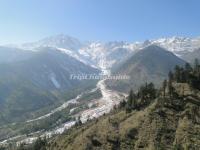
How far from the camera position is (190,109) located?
19612 cm

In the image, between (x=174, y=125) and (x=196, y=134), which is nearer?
(x=196, y=134)

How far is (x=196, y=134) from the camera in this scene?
572 feet

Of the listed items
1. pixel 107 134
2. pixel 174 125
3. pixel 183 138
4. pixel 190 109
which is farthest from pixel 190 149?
pixel 107 134

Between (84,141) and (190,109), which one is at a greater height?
(190,109)

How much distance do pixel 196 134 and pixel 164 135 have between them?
15.6 m

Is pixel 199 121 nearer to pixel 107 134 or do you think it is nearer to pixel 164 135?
pixel 164 135

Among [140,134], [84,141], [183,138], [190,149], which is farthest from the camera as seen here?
[84,141]

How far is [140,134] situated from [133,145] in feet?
28.2

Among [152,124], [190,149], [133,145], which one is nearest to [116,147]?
[133,145]

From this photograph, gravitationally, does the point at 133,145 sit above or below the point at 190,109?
below

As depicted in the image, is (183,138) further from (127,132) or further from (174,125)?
(127,132)

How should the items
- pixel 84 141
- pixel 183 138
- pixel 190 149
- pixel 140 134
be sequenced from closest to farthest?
pixel 190 149, pixel 183 138, pixel 140 134, pixel 84 141

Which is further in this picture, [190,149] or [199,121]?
[199,121]

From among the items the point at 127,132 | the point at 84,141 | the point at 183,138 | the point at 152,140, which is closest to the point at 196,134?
the point at 183,138
